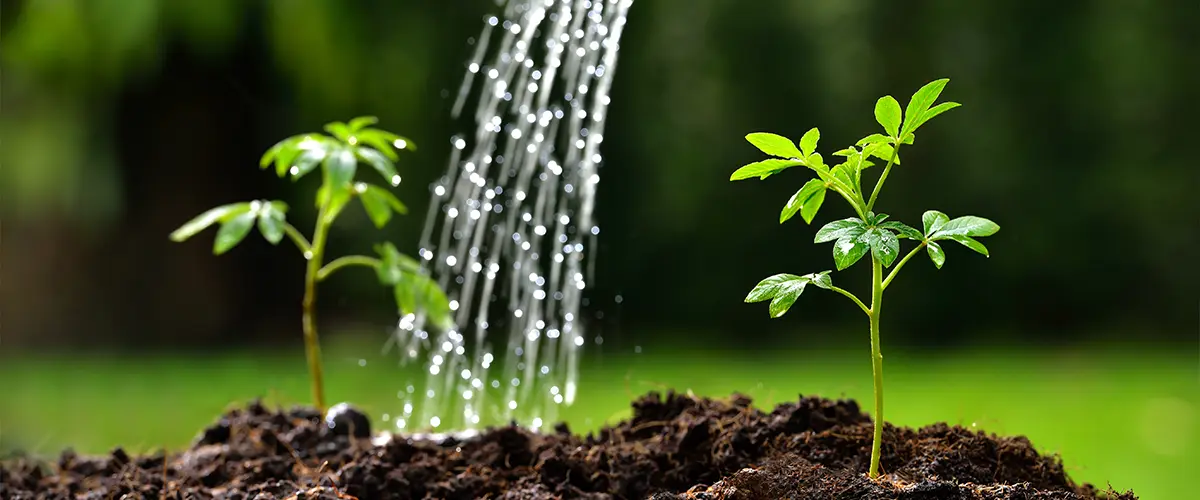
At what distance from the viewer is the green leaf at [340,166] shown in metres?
1.27

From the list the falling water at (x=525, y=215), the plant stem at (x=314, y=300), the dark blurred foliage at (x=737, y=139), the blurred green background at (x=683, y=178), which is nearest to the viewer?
the plant stem at (x=314, y=300)

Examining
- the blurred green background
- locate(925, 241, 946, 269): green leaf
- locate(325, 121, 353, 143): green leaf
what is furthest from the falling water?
the blurred green background

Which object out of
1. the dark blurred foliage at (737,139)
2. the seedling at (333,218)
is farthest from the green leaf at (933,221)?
the dark blurred foliage at (737,139)

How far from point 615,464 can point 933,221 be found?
1.29 feet

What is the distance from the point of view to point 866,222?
0.89 m

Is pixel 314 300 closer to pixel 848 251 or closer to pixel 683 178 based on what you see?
pixel 848 251

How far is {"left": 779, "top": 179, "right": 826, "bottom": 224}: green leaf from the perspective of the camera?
0.92 m

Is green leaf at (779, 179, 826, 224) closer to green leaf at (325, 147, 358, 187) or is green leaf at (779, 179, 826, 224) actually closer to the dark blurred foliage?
green leaf at (325, 147, 358, 187)

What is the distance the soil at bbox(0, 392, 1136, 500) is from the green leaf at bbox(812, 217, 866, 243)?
194 millimetres

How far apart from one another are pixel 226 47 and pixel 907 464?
3.21 metres

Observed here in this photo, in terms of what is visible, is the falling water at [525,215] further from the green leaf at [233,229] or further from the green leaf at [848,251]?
the green leaf at [848,251]

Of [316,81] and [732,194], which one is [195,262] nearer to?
[316,81]

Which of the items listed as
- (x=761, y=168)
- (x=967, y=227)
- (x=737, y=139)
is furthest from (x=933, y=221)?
(x=737, y=139)

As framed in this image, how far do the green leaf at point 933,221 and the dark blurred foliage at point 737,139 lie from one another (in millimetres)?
2602
